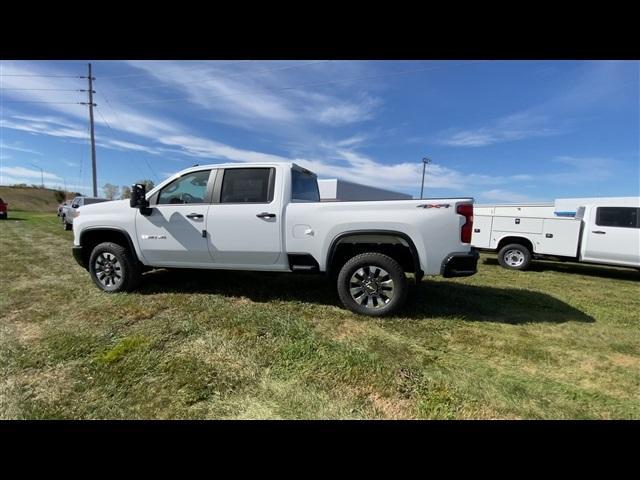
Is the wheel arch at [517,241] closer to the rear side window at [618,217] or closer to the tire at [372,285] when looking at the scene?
the rear side window at [618,217]

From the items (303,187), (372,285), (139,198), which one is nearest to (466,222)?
(372,285)

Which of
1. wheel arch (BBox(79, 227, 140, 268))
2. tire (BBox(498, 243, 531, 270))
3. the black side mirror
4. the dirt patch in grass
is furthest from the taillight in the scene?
tire (BBox(498, 243, 531, 270))

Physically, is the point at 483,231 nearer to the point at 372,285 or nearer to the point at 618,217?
the point at 618,217

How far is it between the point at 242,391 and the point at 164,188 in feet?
10.8

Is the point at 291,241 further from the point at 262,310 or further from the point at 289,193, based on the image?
the point at 262,310

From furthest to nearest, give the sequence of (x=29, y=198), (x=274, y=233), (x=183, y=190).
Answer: (x=29, y=198)
(x=183, y=190)
(x=274, y=233)

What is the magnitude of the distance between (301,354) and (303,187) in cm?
246

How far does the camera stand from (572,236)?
25.9 ft

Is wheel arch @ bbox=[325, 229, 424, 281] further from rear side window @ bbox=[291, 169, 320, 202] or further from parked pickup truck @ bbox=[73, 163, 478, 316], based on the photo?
rear side window @ bbox=[291, 169, 320, 202]

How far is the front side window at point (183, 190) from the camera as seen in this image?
457 centimetres

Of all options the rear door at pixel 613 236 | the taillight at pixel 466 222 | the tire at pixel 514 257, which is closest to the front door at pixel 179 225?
the taillight at pixel 466 222

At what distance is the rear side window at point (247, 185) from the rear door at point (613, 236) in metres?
7.84
